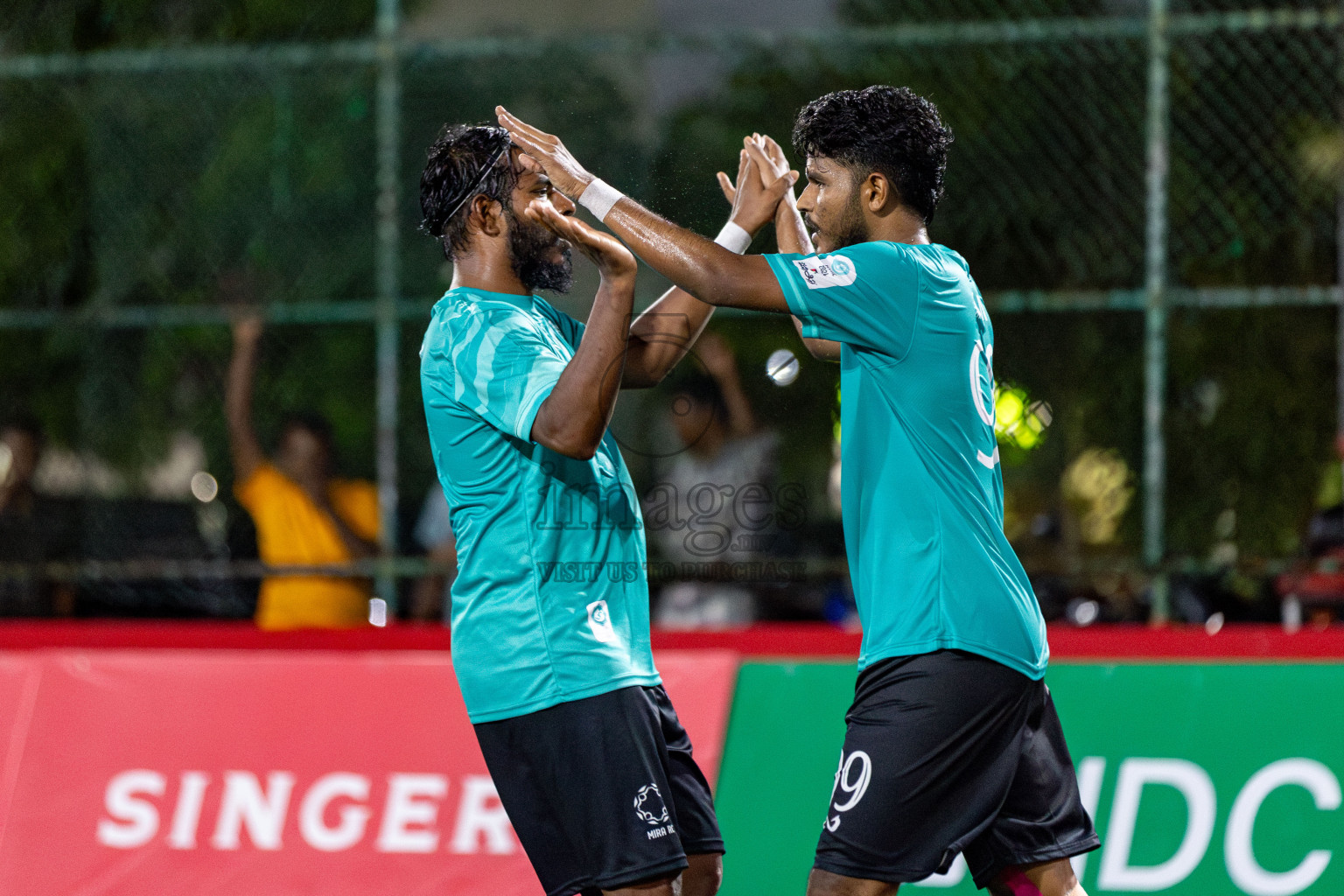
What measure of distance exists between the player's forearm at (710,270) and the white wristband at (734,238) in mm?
548

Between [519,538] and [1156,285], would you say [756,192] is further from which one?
[1156,285]

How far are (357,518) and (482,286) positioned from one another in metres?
3.71

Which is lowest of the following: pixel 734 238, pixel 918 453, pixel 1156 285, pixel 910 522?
pixel 910 522

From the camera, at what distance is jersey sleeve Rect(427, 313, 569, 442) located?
3.05m

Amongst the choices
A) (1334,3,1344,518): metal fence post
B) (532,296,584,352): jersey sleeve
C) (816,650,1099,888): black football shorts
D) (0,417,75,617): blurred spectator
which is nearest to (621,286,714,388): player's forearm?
(532,296,584,352): jersey sleeve

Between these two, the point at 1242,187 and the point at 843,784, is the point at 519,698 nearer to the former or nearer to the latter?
the point at 843,784

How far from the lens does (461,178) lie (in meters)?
3.37

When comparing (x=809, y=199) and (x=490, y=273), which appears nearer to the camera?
(x=809, y=199)

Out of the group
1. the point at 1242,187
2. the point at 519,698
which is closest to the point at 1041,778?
the point at 519,698

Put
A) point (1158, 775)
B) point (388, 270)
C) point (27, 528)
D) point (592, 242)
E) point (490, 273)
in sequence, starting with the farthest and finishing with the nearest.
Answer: point (27, 528), point (388, 270), point (1158, 775), point (490, 273), point (592, 242)

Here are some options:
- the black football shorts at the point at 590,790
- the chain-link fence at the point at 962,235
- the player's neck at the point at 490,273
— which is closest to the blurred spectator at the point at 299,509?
the chain-link fence at the point at 962,235

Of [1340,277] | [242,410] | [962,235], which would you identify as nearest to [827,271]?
[962,235]

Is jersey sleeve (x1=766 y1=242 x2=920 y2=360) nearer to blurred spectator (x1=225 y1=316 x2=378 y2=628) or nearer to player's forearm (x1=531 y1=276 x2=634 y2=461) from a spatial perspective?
player's forearm (x1=531 y1=276 x2=634 y2=461)

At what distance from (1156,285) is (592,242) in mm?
4159
